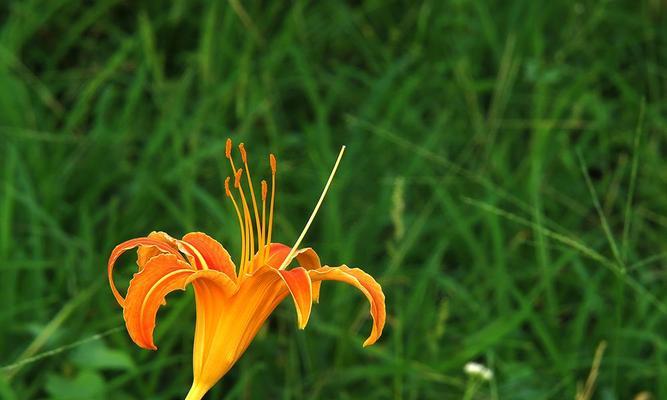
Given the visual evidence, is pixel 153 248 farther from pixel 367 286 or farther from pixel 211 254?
pixel 367 286

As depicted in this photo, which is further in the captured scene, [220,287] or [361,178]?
[361,178]

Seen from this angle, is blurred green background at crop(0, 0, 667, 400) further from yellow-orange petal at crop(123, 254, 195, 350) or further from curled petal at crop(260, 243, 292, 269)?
yellow-orange petal at crop(123, 254, 195, 350)

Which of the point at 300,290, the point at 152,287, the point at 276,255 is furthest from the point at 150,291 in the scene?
the point at 276,255

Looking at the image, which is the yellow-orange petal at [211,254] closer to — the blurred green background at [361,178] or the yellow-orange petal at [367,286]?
the yellow-orange petal at [367,286]

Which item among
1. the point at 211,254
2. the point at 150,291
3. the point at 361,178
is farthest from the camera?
the point at 361,178

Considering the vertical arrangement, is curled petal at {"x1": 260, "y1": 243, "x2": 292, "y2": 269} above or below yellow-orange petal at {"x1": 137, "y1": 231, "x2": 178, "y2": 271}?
below

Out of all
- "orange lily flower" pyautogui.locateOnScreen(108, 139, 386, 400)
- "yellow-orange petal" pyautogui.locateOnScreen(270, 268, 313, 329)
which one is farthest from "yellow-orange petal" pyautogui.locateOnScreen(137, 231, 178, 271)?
"yellow-orange petal" pyautogui.locateOnScreen(270, 268, 313, 329)

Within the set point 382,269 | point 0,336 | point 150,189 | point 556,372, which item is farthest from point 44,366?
point 556,372
